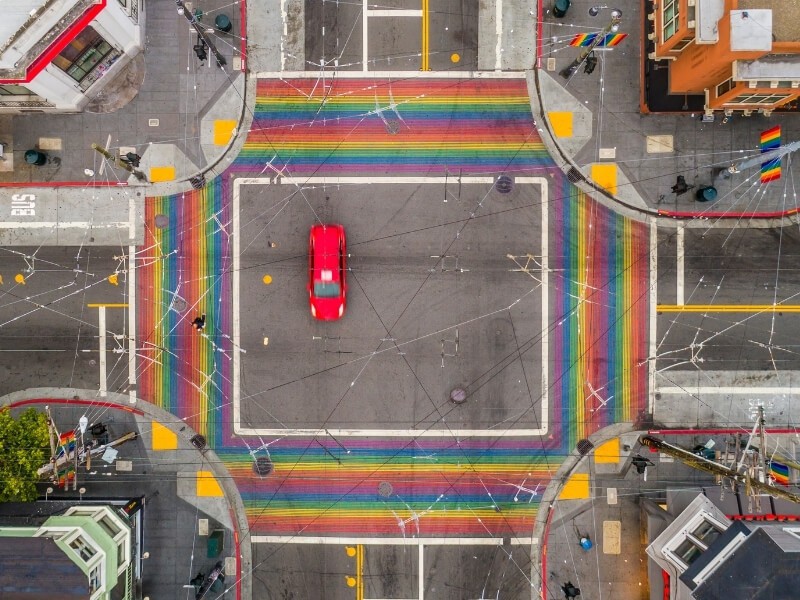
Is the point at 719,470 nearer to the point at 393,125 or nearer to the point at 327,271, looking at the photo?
the point at 327,271

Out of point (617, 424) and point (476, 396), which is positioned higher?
point (476, 396)

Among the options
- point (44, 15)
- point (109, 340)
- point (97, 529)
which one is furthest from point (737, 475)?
point (44, 15)

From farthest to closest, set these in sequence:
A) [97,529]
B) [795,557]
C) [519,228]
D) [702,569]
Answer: [519,228], [97,529], [702,569], [795,557]

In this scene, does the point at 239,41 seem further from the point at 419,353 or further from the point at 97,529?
the point at 97,529

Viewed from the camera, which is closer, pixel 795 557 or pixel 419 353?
pixel 795 557

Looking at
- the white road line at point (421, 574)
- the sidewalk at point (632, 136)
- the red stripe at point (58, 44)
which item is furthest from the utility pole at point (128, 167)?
the white road line at point (421, 574)

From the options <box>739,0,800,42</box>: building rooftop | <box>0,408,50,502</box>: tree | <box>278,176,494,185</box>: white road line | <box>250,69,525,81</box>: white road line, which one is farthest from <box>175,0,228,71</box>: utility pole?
<box>739,0,800,42</box>: building rooftop
